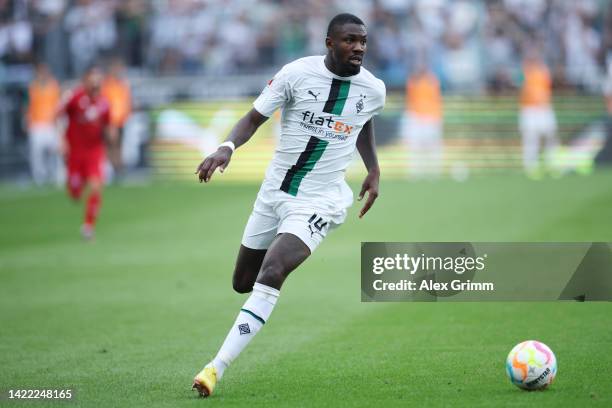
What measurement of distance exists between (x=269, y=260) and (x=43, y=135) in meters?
22.4

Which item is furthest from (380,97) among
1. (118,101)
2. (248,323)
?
(118,101)

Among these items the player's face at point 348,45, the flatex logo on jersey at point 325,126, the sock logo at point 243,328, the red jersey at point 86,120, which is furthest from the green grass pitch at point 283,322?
the player's face at point 348,45

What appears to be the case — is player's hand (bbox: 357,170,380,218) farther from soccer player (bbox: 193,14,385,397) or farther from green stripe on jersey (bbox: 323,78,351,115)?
green stripe on jersey (bbox: 323,78,351,115)

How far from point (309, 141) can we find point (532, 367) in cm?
227

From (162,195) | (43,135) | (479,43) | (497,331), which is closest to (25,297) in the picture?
(497,331)

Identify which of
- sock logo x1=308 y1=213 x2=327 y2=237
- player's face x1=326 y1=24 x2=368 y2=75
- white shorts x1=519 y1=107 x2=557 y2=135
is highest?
white shorts x1=519 y1=107 x2=557 y2=135

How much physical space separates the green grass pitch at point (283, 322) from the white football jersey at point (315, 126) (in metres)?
1.41

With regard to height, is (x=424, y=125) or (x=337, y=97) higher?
(x=424, y=125)

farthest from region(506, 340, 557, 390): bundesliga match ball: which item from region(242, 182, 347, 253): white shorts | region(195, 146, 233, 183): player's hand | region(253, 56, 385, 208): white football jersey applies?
region(195, 146, 233, 183): player's hand

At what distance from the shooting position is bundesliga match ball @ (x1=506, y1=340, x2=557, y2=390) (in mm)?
7184

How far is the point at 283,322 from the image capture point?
10.9m

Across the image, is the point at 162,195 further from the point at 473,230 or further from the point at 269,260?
the point at 269,260

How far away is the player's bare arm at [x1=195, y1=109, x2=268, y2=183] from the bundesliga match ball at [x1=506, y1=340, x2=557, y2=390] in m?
2.30

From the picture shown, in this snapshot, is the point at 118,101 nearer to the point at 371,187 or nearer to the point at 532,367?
the point at 371,187
